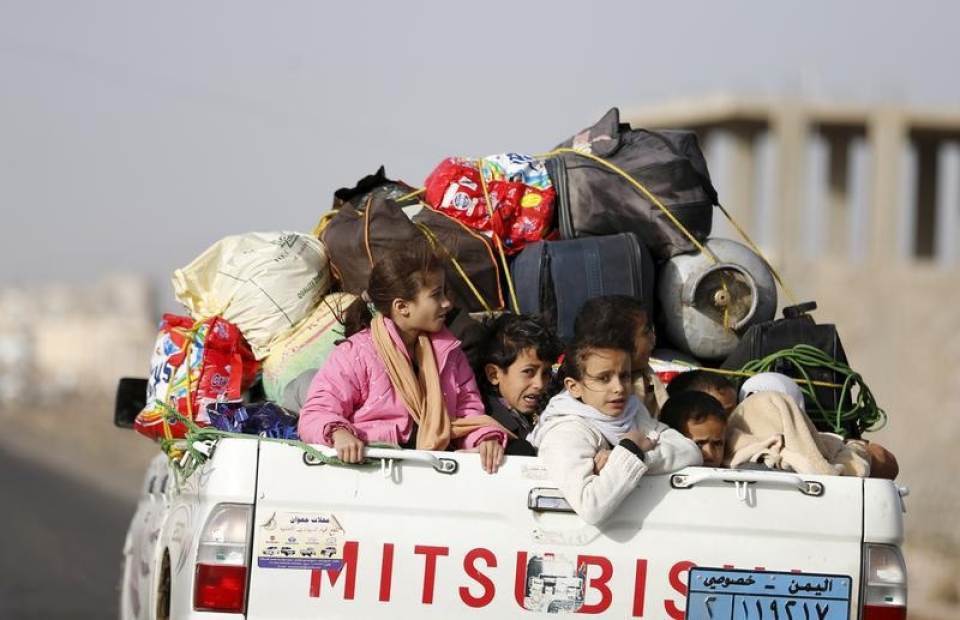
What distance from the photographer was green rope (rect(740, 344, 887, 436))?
5.91 metres

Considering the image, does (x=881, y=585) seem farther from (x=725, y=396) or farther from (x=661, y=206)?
(x=661, y=206)

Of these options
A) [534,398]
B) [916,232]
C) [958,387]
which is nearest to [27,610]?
[534,398]

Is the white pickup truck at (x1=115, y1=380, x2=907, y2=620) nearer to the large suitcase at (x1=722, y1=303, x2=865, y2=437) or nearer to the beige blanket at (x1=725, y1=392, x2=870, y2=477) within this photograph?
the beige blanket at (x1=725, y1=392, x2=870, y2=477)

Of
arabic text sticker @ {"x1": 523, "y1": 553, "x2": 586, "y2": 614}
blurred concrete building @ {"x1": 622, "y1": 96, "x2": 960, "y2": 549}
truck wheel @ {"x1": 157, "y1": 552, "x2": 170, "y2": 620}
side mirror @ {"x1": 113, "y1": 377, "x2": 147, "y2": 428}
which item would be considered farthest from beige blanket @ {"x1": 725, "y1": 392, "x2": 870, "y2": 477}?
blurred concrete building @ {"x1": 622, "y1": 96, "x2": 960, "y2": 549}

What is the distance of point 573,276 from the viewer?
606 cm

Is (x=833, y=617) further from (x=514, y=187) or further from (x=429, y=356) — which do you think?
(x=514, y=187)

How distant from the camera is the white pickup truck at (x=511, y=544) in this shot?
4465 millimetres

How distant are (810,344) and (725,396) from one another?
30.9 inches

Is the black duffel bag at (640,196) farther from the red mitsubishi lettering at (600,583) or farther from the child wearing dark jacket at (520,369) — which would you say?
the red mitsubishi lettering at (600,583)

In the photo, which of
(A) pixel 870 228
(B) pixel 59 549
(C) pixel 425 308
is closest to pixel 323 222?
(C) pixel 425 308

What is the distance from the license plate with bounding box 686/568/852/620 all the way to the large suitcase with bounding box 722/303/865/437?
4.25ft

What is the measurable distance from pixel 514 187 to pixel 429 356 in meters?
1.53

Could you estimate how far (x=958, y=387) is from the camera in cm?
4050

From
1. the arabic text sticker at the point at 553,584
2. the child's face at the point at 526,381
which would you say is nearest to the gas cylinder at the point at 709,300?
the child's face at the point at 526,381
